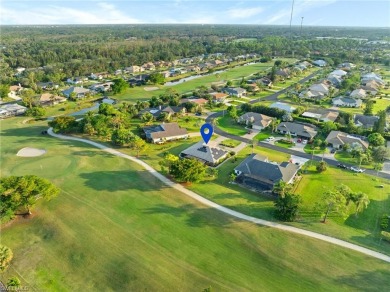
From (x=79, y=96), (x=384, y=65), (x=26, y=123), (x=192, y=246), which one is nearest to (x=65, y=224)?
(x=192, y=246)

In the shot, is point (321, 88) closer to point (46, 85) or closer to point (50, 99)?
point (50, 99)

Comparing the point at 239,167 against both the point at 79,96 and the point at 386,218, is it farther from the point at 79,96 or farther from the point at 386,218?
the point at 79,96

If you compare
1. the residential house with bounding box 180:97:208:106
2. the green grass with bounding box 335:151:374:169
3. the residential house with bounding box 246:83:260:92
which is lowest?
the green grass with bounding box 335:151:374:169

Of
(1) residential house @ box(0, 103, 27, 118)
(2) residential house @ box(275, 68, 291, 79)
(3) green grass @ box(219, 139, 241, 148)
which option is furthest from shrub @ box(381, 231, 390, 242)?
(2) residential house @ box(275, 68, 291, 79)

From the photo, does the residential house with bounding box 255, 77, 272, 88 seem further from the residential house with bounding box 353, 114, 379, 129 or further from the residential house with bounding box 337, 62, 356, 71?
the residential house with bounding box 337, 62, 356, 71

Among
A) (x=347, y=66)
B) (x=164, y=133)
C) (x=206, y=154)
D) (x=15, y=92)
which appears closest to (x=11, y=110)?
(x=15, y=92)

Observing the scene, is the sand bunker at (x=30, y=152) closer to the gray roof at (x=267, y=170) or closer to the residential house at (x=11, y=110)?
the residential house at (x=11, y=110)
